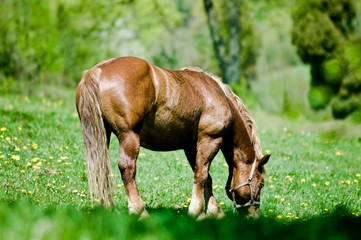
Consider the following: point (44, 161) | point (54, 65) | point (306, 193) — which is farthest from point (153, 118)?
point (54, 65)

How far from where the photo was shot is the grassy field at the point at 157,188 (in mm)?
2316

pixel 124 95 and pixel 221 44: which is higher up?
pixel 124 95

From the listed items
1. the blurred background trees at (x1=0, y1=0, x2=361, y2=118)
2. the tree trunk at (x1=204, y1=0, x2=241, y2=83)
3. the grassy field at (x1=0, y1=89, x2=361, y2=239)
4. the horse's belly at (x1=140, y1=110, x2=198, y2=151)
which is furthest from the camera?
the tree trunk at (x1=204, y1=0, x2=241, y2=83)

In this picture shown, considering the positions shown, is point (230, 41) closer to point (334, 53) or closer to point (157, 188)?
point (157, 188)

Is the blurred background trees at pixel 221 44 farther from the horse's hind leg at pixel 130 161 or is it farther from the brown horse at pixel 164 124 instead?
the horse's hind leg at pixel 130 161

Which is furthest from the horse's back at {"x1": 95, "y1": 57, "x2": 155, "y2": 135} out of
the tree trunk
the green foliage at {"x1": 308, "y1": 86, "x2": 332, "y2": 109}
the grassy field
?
the tree trunk

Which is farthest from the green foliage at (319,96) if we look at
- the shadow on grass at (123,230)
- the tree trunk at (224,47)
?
the tree trunk at (224,47)

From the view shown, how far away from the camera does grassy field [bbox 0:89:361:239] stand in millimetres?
2316

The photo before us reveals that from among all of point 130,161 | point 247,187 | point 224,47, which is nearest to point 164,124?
point 130,161

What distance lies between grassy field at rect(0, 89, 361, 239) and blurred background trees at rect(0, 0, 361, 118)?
0.24 metres

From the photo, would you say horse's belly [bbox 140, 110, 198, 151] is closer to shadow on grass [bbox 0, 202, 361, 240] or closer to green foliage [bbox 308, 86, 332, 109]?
shadow on grass [bbox 0, 202, 361, 240]

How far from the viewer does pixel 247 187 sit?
5039 millimetres

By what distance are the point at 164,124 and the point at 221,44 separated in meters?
13.5

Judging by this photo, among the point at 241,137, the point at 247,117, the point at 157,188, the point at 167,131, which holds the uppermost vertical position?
the point at 167,131
